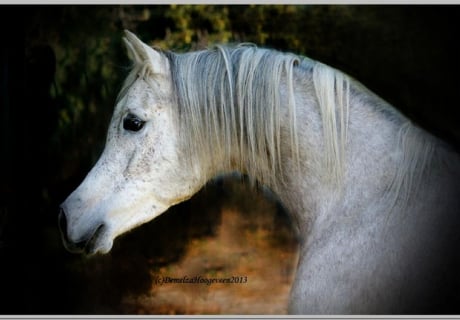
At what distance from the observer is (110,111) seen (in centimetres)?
293

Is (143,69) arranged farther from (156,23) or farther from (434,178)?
(434,178)

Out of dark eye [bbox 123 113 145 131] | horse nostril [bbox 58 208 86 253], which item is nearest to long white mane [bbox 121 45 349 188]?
dark eye [bbox 123 113 145 131]

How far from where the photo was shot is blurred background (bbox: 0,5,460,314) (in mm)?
2764

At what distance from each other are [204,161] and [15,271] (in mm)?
1736

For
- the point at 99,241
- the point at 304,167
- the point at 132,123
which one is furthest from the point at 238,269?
the point at 132,123

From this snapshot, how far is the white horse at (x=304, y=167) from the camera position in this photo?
1776 millimetres

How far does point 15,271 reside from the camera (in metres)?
2.92

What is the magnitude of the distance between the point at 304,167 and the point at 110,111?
1554 mm

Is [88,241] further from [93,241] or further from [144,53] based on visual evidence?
[144,53]

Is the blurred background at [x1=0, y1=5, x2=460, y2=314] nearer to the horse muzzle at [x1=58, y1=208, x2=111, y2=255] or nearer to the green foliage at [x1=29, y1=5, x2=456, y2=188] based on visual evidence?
the green foliage at [x1=29, y1=5, x2=456, y2=188]

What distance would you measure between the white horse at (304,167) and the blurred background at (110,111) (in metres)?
0.91

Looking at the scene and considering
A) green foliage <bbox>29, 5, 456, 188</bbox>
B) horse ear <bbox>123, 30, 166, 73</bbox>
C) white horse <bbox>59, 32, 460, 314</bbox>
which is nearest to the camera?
white horse <bbox>59, 32, 460, 314</bbox>

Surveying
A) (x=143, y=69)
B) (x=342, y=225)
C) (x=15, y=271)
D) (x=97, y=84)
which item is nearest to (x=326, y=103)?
(x=342, y=225)

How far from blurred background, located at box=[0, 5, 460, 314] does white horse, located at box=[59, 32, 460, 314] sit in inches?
35.8
